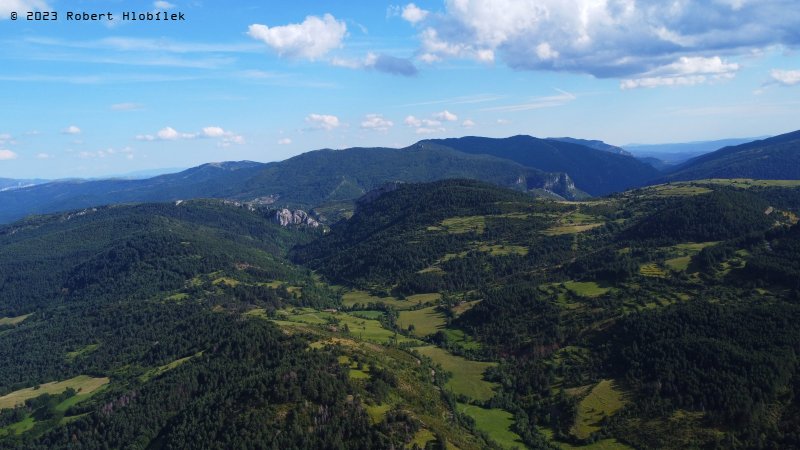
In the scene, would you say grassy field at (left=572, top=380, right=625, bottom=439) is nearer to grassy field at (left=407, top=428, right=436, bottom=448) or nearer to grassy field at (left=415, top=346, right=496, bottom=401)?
grassy field at (left=415, top=346, right=496, bottom=401)

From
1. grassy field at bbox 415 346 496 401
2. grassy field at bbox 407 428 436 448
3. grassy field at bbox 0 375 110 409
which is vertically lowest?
grassy field at bbox 0 375 110 409

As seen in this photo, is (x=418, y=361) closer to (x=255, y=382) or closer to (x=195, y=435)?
(x=255, y=382)

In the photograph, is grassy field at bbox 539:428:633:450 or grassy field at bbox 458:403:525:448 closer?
grassy field at bbox 539:428:633:450

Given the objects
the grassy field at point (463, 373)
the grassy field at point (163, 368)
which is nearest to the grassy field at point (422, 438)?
the grassy field at point (463, 373)

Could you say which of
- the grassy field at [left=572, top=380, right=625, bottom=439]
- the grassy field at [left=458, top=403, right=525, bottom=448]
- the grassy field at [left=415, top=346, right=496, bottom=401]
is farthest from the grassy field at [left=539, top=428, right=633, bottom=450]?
the grassy field at [left=415, top=346, right=496, bottom=401]

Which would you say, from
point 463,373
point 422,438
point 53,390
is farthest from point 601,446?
point 53,390

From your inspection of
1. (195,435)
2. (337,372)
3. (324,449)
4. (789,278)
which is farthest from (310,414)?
(789,278)

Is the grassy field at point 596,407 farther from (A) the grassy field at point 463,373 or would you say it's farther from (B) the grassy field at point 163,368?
(B) the grassy field at point 163,368
